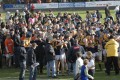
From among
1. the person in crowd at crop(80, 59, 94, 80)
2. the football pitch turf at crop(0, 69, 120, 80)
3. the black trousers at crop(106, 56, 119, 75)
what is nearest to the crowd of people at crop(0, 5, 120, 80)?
the black trousers at crop(106, 56, 119, 75)

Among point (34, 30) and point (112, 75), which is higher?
point (34, 30)

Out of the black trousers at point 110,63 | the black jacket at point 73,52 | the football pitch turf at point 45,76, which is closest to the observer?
the black jacket at point 73,52

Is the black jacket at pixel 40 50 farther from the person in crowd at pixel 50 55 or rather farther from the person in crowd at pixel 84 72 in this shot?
the person in crowd at pixel 84 72

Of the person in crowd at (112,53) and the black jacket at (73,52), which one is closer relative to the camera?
the black jacket at (73,52)

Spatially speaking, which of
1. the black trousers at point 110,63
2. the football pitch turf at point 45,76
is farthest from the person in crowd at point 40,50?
the black trousers at point 110,63

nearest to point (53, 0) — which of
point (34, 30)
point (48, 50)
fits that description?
point (34, 30)

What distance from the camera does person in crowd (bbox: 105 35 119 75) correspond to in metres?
20.0

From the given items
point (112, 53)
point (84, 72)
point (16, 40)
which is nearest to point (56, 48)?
point (112, 53)

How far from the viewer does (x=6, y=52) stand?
22562 mm

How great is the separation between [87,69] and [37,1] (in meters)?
37.0

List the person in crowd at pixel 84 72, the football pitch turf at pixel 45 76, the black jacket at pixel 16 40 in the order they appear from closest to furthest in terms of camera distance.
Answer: the person in crowd at pixel 84 72, the football pitch turf at pixel 45 76, the black jacket at pixel 16 40

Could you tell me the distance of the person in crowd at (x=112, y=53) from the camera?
20.0 metres

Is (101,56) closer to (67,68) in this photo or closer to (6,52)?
(67,68)

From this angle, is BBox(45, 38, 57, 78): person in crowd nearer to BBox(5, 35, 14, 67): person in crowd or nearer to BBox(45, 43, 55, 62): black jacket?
BBox(45, 43, 55, 62): black jacket
